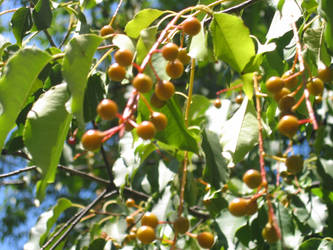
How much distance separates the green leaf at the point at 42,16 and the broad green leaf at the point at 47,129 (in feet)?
1.61

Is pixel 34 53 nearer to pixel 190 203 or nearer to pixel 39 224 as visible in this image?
pixel 190 203

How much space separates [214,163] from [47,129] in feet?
1.53

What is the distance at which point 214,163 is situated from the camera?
44.3 inches

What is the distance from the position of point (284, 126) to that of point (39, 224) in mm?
1245

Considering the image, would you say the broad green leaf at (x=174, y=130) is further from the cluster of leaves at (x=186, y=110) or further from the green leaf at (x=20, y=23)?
the green leaf at (x=20, y=23)

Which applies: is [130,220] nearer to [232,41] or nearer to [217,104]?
[217,104]

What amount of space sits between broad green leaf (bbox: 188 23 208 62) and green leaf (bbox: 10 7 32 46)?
0.58 m

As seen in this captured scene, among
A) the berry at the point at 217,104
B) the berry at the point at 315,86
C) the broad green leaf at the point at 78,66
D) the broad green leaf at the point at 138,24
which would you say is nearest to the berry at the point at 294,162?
the berry at the point at 315,86

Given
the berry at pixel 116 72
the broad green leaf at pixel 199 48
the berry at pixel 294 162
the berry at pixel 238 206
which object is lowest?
the berry at pixel 238 206

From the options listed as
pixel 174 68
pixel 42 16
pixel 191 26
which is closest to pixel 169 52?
pixel 174 68

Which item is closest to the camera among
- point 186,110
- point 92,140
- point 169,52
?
point 92,140

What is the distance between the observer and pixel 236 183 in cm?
243

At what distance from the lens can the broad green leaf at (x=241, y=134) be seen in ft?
3.40

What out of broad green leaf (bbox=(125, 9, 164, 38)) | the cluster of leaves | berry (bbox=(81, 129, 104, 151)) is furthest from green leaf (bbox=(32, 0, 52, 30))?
berry (bbox=(81, 129, 104, 151))
